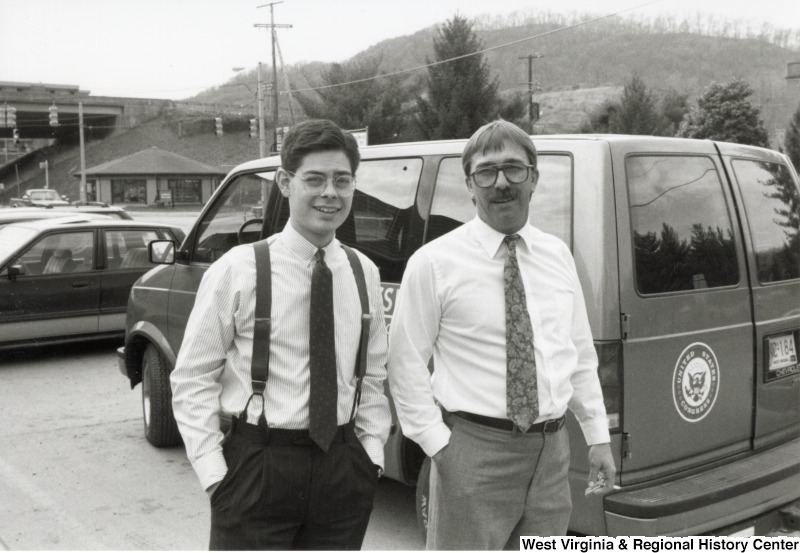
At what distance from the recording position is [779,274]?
3787 mm

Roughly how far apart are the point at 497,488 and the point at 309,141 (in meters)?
1.13

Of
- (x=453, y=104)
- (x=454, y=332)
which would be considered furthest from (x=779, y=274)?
(x=453, y=104)

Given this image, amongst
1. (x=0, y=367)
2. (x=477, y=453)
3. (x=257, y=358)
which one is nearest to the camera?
(x=257, y=358)

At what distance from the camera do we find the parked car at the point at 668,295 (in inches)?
123

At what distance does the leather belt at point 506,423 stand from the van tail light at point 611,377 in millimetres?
702

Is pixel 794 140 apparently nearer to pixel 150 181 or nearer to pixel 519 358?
pixel 519 358

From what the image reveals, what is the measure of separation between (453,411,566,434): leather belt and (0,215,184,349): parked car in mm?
7060

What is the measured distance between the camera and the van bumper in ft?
10.0

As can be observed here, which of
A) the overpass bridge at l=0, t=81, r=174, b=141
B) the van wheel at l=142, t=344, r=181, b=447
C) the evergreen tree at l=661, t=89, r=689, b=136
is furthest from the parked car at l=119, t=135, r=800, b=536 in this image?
the overpass bridge at l=0, t=81, r=174, b=141

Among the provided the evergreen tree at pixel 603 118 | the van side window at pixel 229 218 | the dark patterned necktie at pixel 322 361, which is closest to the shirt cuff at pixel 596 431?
the dark patterned necktie at pixel 322 361

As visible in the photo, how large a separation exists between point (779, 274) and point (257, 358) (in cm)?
271

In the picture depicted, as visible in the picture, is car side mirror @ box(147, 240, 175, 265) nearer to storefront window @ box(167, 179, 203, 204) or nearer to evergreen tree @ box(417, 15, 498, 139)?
evergreen tree @ box(417, 15, 498, 139)

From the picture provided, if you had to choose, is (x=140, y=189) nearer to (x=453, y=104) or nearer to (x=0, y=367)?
(x=453, y=104)

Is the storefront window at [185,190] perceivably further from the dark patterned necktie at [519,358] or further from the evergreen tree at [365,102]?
the dark patterned necktie at [519,358]
